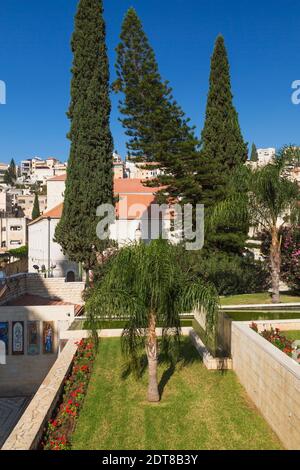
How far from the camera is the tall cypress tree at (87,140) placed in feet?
80.7

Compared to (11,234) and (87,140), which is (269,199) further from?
(11,234)

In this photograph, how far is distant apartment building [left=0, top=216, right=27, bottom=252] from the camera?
68875 mm

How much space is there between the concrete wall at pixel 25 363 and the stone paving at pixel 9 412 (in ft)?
1.67

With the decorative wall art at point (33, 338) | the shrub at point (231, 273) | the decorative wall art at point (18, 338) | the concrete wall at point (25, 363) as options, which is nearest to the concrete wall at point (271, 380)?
the concrete wall at point (25, 363)

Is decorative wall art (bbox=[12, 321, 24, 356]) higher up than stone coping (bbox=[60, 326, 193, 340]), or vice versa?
stone coping (bbox=[60, 326, 193, 340])

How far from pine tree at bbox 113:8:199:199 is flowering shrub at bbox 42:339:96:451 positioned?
15.2 metres

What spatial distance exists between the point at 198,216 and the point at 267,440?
19.1m

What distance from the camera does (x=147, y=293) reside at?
8602mm

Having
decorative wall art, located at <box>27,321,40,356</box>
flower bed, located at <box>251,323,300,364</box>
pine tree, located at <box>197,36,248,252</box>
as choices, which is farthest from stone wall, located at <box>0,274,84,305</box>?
flower bed, located at <box>251,323,300,364</box>

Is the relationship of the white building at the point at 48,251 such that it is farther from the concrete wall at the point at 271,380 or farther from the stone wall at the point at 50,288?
the concrete wall at the point at 271,380

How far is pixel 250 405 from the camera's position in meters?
9.03

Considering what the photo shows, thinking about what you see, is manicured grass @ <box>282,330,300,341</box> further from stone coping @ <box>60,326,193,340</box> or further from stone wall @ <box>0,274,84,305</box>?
stone wall @ <box>0,274,84,305</box>

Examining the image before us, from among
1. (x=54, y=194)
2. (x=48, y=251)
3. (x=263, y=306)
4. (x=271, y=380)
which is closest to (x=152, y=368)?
(x=271, y=380)
